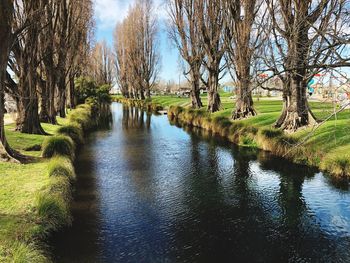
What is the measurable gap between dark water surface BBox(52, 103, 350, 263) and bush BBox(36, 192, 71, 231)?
252 millimetres

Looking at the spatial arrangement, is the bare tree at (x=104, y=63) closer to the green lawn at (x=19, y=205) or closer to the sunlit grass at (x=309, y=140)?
the sunlit grass at (x=309, y=140)

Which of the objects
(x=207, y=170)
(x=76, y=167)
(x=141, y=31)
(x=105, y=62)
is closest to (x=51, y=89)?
(x=76, y=167)

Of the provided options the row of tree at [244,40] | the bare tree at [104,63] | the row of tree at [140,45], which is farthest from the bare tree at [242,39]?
the bare tree at [104,63]

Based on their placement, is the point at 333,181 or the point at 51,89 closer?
the point at 333,181

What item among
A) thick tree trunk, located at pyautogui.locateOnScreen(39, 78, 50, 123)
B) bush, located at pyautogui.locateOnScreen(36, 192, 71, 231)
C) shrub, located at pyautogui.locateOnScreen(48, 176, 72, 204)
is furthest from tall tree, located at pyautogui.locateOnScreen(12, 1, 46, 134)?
bush, located at pyautogui.locateOnScreen(36, 192, 71, 231)

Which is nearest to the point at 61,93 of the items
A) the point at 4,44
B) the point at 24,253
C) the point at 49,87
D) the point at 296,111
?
the point at 49,87

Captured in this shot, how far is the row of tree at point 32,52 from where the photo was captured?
32.8ft

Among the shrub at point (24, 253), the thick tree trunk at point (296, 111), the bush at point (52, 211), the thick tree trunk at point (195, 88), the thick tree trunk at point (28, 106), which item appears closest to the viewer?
the shrub at point (24, 253)

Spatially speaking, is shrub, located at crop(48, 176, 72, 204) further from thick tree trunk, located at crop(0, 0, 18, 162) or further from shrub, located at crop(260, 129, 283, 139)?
shrub, located at crop(260, 129, 283, 139)

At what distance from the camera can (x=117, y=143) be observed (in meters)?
18.7

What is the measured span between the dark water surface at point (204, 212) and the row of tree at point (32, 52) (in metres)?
3.71

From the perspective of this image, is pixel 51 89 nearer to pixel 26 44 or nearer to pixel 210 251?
pixel 26 44

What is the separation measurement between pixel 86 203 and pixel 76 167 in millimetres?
4242

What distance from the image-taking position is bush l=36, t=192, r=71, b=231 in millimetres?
6633
